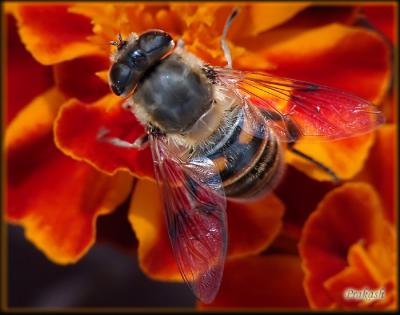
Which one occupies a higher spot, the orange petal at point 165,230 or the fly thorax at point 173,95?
the fly thorax at point 173,95

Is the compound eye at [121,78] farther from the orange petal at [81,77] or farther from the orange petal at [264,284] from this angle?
the orange petal at [264,284]

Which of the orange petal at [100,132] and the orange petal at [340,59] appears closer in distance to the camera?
the orange petal at [100,132]

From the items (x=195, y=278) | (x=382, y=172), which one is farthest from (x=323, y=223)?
(x=195, y=278)

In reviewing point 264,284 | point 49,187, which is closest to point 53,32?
point 49,187

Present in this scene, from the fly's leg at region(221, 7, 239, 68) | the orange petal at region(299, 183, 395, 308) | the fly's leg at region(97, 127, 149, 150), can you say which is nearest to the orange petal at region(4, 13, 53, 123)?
the fly's leg at region(97, 127, 149, 150)

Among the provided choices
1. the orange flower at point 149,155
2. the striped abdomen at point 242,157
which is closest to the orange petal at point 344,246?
the orange flower at point 149,155

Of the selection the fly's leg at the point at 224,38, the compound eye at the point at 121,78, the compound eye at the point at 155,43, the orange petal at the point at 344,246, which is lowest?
the orange petal at the point at 344,246

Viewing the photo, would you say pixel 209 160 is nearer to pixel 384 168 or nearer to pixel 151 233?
pixel 151 233
